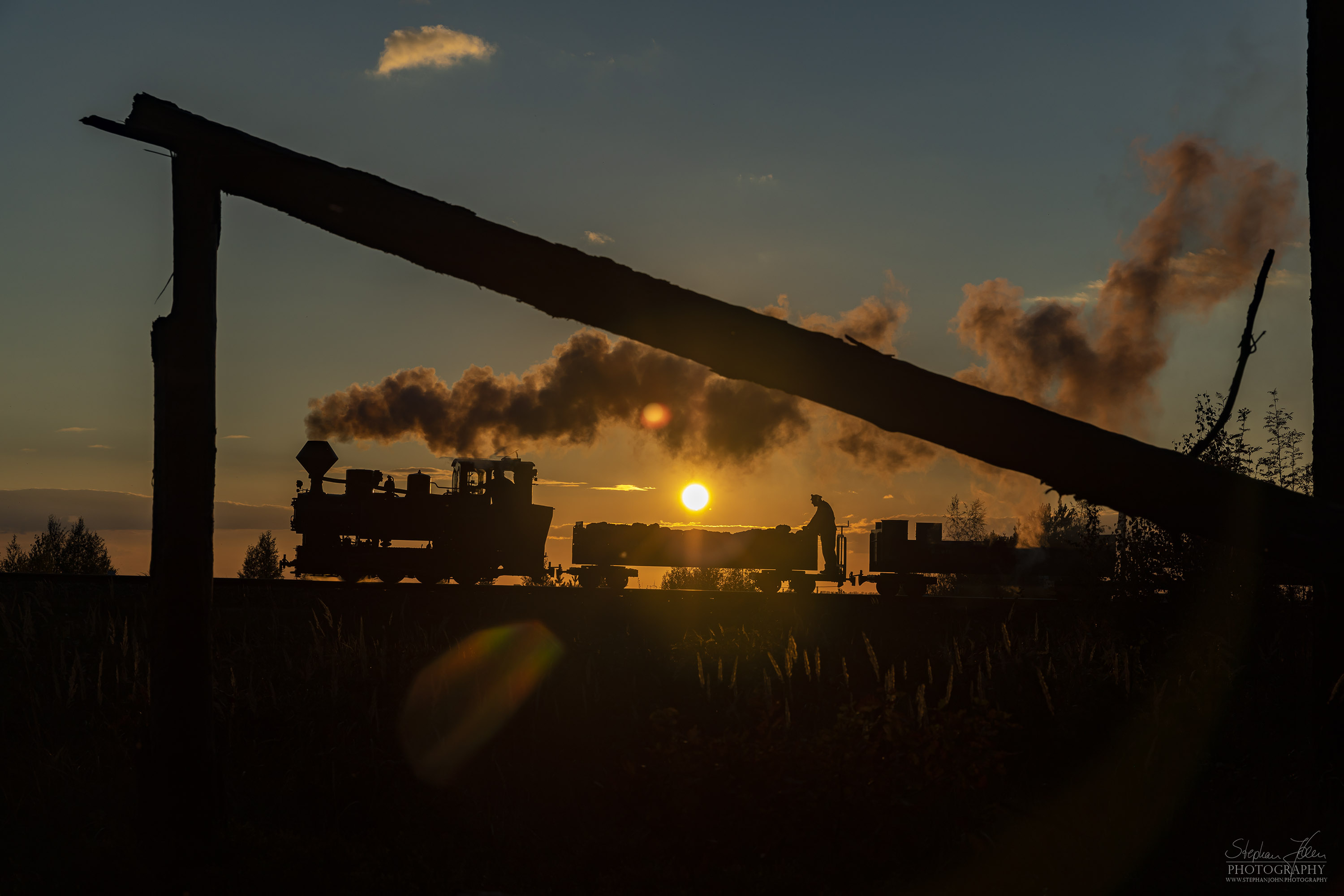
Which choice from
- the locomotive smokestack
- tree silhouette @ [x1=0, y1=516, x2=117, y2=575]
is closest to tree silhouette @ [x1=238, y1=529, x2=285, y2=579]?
tree silhouette @ [x1=0, y1=516, x2=117, y2=575]

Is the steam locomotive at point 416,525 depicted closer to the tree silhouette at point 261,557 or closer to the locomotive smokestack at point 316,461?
the locomotive smokestack at point 316,461

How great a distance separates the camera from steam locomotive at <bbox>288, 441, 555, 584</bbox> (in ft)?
63.7

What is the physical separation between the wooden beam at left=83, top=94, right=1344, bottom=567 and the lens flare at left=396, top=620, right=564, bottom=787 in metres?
3.78

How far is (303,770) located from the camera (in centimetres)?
615

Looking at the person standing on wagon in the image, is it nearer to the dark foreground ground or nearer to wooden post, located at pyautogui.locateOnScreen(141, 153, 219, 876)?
the dark foreground ground

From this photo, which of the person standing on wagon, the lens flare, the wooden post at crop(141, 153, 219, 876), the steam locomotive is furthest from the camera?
the person standing on wagon

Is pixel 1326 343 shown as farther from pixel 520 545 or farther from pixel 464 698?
pixel 520 545

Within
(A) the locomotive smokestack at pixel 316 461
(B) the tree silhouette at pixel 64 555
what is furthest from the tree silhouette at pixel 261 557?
(A) the locomotive smokestack at pixel 316 461

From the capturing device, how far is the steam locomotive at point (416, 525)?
19422mm

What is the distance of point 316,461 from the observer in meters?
19.9

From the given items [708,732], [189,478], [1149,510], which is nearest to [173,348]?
[189,478]

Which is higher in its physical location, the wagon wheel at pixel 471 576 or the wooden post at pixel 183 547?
the wooden post at pixel 183 547

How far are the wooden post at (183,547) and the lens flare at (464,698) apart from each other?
1760 mm

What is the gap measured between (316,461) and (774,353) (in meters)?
18.0
